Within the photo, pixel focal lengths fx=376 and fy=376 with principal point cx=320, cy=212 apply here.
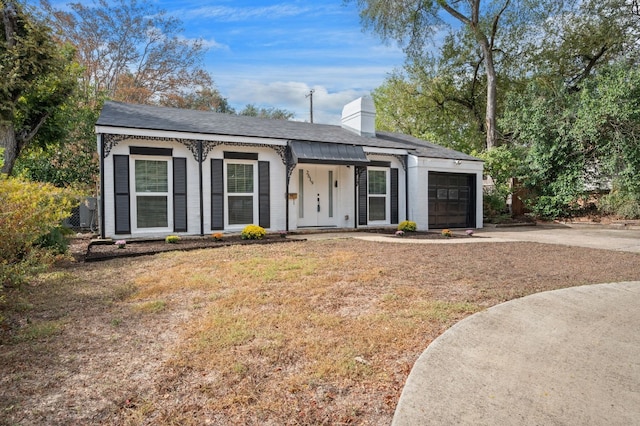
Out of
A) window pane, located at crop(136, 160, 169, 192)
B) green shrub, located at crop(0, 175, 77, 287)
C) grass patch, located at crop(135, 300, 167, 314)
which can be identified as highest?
window pane, located at crop(136, 160, 169, 192)

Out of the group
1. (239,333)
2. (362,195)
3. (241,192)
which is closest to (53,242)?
(241,192)

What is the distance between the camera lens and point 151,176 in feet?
31.8

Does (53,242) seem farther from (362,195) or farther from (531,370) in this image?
(362,195)

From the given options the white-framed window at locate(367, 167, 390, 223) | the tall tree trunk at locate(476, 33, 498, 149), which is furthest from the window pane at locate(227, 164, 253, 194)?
the tall tree trunk at locate(476, 33, 498, 149)

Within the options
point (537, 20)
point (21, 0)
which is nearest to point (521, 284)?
point (21, 0)

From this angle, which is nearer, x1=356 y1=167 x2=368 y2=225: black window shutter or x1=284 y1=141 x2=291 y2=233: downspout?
x1=284 y1=141 x2=291 y2=233: downspout

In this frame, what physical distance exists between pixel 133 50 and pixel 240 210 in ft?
52.7

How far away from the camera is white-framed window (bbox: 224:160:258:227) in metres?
10.5

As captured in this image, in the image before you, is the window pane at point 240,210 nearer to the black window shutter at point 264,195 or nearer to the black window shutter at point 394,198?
the black window shutter at point 264,195

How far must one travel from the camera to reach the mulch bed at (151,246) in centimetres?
707

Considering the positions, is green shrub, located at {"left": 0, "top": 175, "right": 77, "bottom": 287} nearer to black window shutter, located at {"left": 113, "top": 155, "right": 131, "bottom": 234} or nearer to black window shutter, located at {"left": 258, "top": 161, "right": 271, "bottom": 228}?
black window shutter, located at {"left": 113, "top": 155, "right": 131, "bottom": 234}

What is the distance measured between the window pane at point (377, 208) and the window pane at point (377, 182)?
0.87ft

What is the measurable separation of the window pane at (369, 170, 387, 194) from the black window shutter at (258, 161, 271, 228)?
354 cm

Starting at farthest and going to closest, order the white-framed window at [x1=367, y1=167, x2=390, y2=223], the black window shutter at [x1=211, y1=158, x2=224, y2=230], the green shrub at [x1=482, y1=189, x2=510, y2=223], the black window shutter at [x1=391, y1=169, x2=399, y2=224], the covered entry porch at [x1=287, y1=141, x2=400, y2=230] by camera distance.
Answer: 1. the green shrub at [x1=482, y1=189, x2=510, y2=223]
2. the black window shutter at [x1=391, y1=169, x2=399, y2=224]
3. the white-framed window at [x1=367, y1=167, x2=390, y2=223]
4. the covered entry porch at [x1=287, y1=141, x2=400, y2=230]
5. the black window shutter at [x1=211, y1=158, x2=224, y2=230]
